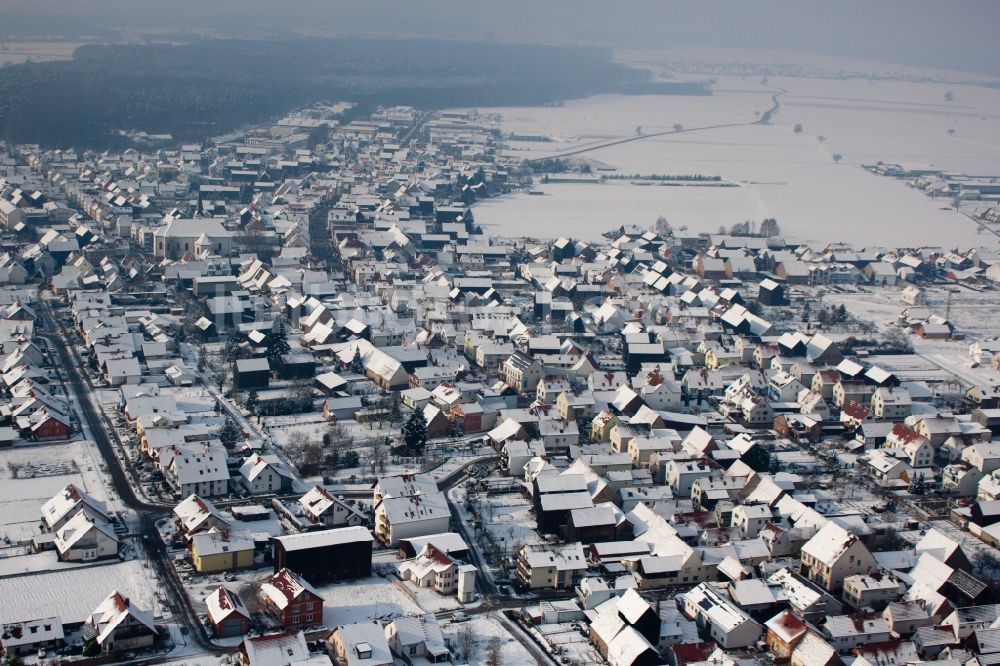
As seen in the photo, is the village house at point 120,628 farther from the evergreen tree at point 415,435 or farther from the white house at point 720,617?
the evergreen tree at point 415,435

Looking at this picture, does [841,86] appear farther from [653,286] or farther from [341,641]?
[341,641]

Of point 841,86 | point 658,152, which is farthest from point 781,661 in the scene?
point 841,86

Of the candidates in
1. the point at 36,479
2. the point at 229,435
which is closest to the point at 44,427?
the point at 36,479

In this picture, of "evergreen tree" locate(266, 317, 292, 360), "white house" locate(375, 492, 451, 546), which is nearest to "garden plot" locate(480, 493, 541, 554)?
"white house" locate(375, 492, 451, 546)

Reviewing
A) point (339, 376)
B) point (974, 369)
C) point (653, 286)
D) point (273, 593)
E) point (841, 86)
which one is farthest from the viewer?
point (841, 86)

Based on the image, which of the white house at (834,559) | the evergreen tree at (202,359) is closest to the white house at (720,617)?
the white house at (834,559)

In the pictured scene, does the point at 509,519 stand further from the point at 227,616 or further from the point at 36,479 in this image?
the point at 36,479

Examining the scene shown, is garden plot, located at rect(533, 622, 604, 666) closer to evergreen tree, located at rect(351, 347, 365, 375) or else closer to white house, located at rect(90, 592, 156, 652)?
white house, located at rect(90, 592, 156, 652)
